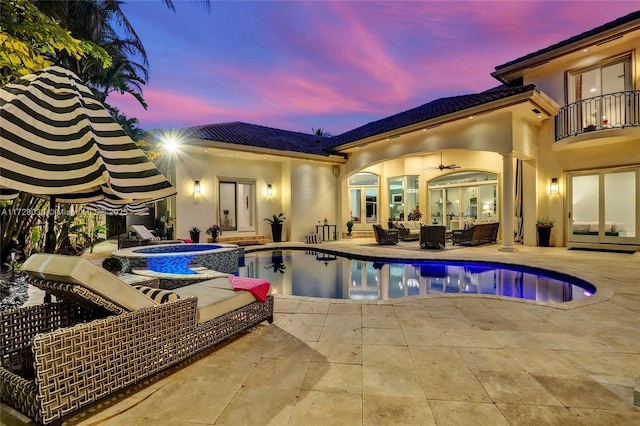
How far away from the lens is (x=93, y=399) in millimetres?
1977

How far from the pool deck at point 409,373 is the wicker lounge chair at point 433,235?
671cm

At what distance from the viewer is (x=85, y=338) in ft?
6.37

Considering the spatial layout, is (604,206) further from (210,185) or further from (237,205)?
(210,185)

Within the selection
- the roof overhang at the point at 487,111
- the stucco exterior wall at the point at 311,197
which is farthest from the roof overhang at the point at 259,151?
the roof overhang at the point at 487,111

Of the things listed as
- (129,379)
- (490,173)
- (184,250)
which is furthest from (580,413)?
(490,173)

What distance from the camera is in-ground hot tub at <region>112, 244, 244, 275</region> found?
620 centimetres

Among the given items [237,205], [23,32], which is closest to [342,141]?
[237,205]

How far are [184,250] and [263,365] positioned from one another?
6.44m

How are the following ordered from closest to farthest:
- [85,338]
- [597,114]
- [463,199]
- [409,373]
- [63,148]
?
[85,338] < [63,148] < [409,373] < [597,114] < [463,199]

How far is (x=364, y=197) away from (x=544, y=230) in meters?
8.37

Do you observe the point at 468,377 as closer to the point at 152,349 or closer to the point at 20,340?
the point at 152,349

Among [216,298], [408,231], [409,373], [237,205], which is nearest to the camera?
[409,373]

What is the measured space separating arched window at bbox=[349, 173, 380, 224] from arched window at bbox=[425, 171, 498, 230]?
292cm

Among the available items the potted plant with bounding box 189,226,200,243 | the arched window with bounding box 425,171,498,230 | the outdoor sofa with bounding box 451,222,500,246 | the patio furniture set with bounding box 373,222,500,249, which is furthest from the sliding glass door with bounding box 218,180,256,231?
the arched window with bounding box 425,171,498,230
